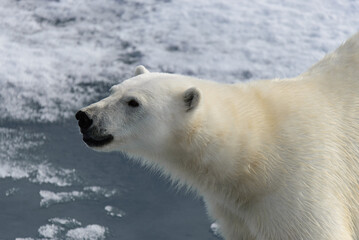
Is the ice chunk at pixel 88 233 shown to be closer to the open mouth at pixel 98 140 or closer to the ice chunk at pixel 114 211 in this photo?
Answer: the ice chunk at pixel 114 211

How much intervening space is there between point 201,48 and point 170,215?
308 cm

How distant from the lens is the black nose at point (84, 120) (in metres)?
3.35

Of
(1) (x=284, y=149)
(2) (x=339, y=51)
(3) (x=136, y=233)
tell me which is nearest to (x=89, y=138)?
(1) (x=284, y=149)

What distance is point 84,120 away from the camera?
3.37 m

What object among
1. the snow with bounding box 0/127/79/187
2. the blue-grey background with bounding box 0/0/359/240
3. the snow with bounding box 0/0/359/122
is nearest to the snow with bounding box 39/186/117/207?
the blue-grey background with bounding box 0/0/359/240

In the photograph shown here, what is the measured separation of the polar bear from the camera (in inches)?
129

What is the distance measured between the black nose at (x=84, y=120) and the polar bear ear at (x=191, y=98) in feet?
1.57

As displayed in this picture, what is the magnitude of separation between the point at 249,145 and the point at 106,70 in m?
3.99

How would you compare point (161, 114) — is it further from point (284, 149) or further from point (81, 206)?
point (81, 206)

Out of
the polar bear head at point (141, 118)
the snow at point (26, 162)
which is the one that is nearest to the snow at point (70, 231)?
the snow at point (26, 162)

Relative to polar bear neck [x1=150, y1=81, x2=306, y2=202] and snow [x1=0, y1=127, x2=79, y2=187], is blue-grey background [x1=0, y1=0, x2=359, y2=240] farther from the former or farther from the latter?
polar bear neck [x1=150, y1=81, x2=306, y2=202]

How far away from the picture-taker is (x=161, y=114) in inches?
135

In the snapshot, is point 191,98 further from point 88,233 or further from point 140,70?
point 88,233

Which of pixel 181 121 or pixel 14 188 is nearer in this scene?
pixel 181 121
